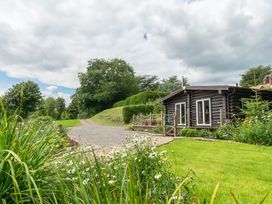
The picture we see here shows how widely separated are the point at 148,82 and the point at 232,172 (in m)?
58.2

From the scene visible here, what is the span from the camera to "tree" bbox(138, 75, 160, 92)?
62031mm

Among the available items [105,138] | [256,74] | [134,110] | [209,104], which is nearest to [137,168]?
[105,138]

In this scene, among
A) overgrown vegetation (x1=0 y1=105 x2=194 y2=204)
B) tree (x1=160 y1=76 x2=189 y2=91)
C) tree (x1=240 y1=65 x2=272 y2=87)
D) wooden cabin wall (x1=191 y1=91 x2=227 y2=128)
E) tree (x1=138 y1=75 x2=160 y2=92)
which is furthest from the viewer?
tree (x1=160 y1=76 x2=189 y2=91)

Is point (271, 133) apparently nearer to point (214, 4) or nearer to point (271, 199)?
point (271, 199)

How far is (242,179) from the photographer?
465cm

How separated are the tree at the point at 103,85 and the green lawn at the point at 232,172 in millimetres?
45790

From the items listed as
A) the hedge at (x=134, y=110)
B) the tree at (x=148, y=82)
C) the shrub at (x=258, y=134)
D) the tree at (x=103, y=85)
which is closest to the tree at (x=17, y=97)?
the shrub at (x=258, y=134)

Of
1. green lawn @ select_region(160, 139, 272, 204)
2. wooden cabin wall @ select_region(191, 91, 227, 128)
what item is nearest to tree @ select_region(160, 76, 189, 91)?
wooden cabin wall @ select_region(191, 91, 227, 128)

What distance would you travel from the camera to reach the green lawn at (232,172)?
12.5 ft

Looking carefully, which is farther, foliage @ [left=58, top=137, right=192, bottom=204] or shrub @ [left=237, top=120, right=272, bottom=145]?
shrub @ [left=237, top=120, right=272, bottom=145]

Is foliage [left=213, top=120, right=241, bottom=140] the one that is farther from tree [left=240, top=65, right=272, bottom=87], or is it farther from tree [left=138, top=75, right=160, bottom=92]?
tree [left=138, top=75, right=160, bottom=92]

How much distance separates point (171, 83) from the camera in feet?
225

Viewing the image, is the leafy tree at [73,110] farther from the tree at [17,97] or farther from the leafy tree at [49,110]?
the tree at [17,97]

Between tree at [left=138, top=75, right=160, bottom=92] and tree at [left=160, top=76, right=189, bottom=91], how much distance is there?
3.81 metres
